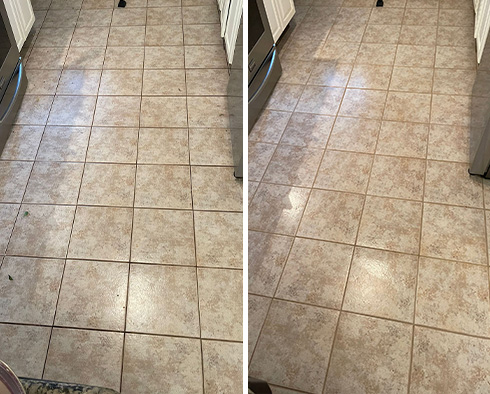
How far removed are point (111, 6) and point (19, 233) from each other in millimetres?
225

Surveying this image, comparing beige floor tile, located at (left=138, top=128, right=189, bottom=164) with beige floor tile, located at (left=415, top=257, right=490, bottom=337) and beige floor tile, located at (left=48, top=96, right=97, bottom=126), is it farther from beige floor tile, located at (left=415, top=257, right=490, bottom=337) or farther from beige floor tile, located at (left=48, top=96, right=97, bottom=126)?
beige floor tile, located at (left=415, top=257, right=490, bottom=337)

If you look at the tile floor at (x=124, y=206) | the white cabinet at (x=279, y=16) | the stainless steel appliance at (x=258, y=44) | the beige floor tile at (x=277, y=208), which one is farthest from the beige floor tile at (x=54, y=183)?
the beige floor tile at (x=277, y=208)

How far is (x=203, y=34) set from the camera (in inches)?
19.2

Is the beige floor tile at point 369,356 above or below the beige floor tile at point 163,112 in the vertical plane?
below

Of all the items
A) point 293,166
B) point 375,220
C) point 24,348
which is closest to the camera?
point 24,348

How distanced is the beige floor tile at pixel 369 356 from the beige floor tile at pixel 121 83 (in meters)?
0.85

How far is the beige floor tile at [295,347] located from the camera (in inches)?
42.4

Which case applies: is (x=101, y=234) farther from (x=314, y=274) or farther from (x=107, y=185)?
(x=314, y=274)

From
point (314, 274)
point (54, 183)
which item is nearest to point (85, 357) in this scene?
point (54, 183)

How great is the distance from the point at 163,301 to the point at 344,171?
87 cm

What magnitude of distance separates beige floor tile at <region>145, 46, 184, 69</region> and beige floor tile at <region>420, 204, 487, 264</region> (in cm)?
98

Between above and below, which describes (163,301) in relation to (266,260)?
above

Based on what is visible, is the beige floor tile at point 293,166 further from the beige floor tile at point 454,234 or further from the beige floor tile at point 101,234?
the beige floor tile at point 101,234

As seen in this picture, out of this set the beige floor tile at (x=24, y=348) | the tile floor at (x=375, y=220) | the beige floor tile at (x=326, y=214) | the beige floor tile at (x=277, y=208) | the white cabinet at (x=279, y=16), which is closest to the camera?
the beige floor tile at (x=24, y=348)
